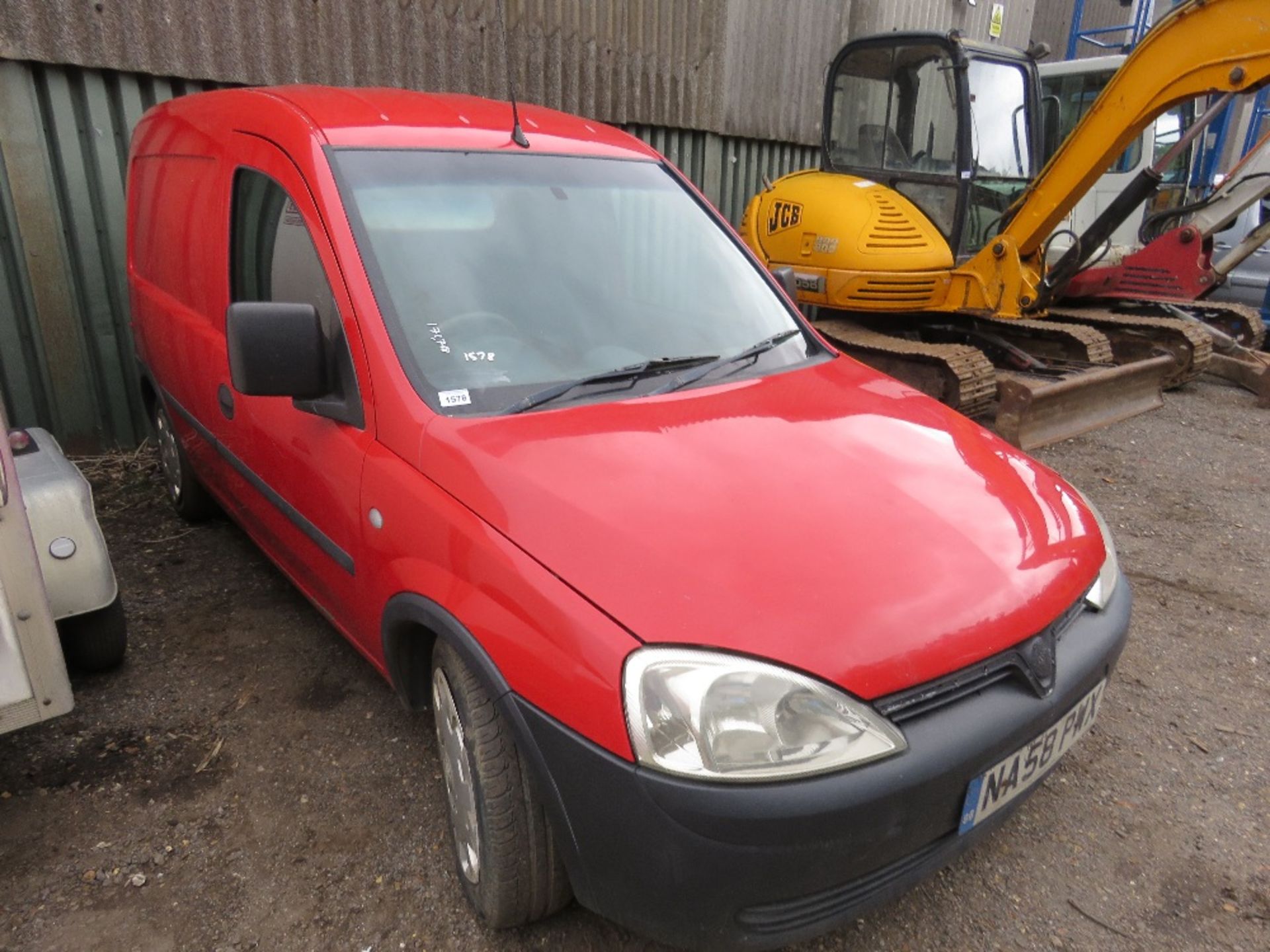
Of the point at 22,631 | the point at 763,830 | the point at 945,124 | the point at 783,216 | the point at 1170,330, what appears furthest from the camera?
the point at 1170,330

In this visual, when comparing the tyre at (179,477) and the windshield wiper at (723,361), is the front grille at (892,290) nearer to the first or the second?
the windshield wiper at (723,361)

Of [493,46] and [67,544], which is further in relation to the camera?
[493,46]

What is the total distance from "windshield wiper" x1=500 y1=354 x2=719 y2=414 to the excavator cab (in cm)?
478

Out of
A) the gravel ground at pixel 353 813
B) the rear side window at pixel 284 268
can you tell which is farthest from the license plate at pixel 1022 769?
the rear side window at pixel 284 268

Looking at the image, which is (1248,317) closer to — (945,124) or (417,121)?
(945,124)

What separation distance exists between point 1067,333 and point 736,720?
20.8ft

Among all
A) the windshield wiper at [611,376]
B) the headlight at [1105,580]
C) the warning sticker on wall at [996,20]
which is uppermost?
the warning sticker on wall at [996,20]

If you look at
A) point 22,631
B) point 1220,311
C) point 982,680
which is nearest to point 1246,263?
point 1220,311

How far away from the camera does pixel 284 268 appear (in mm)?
2648

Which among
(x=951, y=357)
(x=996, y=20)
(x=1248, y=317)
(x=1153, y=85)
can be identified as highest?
(x=996, y=20)

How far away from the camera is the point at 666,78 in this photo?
25.1 feet

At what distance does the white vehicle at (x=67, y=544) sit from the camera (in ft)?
8.82

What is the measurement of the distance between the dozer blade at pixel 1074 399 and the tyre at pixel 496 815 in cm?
470

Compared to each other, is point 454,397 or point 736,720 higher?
point 454,397
